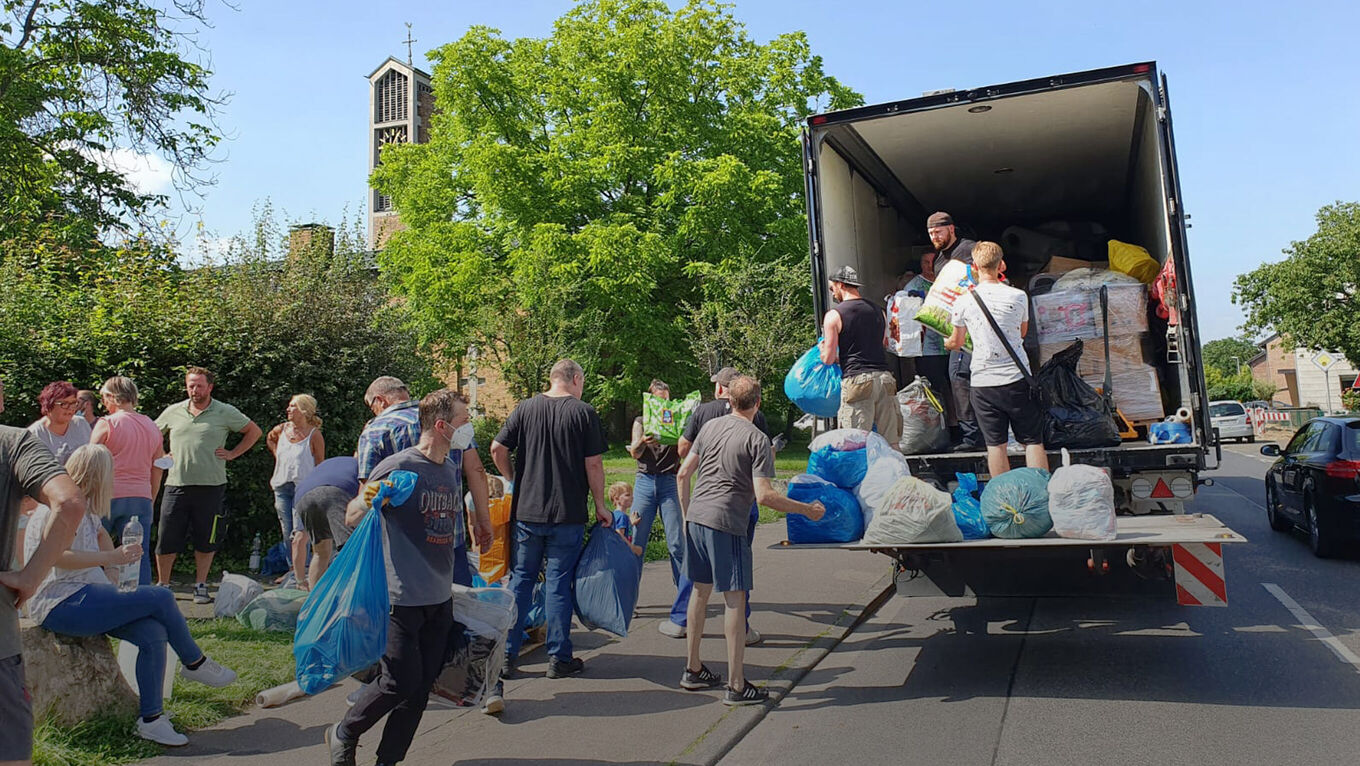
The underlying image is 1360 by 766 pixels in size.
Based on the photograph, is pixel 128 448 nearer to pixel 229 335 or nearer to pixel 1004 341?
pixel 229 335

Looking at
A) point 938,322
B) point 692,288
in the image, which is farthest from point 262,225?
point 692,288

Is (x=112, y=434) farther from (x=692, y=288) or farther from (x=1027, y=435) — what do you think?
(x=692, y=288)

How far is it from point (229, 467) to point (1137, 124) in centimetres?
883

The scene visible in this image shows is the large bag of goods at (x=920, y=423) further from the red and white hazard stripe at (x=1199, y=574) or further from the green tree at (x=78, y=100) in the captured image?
the green tree at (x=78, y=100)

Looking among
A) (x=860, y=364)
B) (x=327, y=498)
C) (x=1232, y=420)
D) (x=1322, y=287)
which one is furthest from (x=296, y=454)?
(x=1322, y=287)

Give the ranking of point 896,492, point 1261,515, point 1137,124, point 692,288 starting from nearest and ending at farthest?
point 896,492 → point 1137,124 → point 1261,515 → point 692,288

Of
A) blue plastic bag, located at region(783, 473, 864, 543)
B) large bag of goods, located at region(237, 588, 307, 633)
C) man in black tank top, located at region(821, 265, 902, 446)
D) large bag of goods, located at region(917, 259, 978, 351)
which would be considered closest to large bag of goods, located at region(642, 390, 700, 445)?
man in black tank top, located at region(821, 265, 902, 446)

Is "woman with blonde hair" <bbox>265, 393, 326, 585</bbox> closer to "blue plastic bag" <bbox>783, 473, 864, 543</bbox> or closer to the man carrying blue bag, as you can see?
the man carrying blue bag

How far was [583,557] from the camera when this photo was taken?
580 centimetres

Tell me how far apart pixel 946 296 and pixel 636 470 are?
6437mm

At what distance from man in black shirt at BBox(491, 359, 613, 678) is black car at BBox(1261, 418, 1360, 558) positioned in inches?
300

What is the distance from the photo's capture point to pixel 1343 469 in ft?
30.5

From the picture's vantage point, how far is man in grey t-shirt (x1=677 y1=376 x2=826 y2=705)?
5.24 meters

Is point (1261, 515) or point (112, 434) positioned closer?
point (112, 434)
